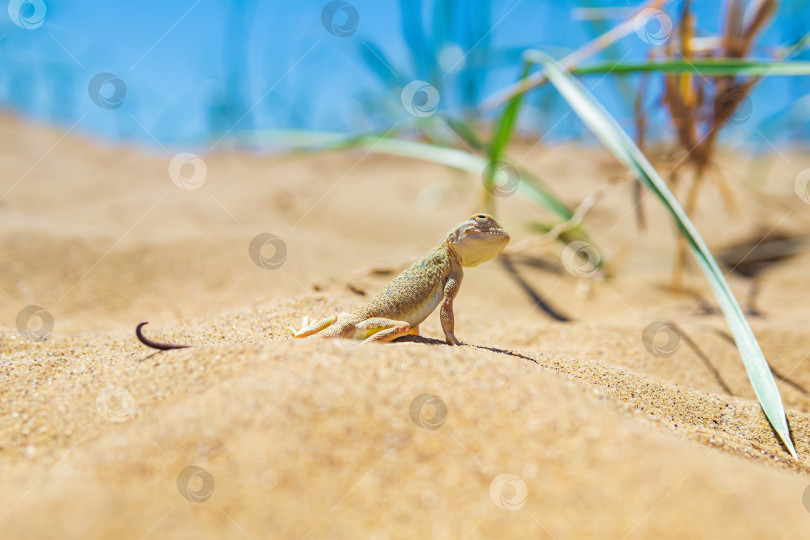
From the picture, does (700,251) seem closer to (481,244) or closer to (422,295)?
(481,244)

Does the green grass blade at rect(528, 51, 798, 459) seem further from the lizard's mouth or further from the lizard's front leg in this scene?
the lizard's front leg

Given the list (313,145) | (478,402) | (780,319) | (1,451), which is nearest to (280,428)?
(478,402)

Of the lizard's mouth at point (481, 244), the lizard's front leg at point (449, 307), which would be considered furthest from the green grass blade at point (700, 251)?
the lizard's front leg at point (449, 307)

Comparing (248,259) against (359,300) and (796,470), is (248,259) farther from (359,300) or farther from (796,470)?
(796,470)

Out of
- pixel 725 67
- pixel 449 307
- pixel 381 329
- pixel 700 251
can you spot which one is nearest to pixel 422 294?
pixel 449 307

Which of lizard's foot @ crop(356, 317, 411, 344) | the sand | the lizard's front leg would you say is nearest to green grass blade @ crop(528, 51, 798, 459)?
the sand

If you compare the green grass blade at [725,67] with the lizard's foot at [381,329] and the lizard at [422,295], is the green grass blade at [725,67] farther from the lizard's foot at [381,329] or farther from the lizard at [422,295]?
the lizard's foot at [381,329]
